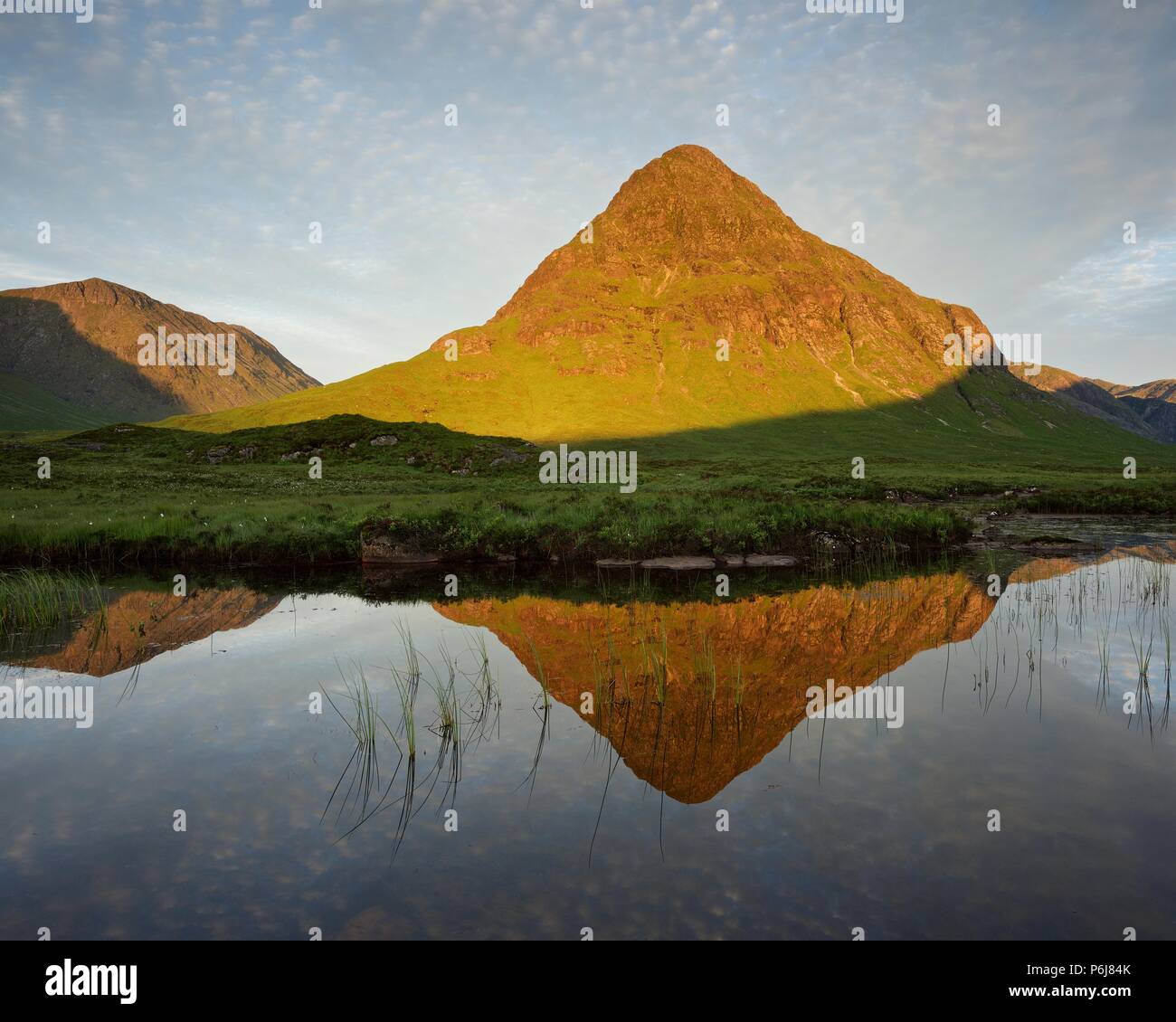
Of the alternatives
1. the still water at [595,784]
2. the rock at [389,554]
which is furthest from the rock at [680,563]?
the still water at [595,784]

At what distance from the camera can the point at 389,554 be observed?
2630 centimetres

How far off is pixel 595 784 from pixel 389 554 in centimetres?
2023

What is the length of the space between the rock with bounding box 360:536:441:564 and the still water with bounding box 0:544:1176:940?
11.0 meters

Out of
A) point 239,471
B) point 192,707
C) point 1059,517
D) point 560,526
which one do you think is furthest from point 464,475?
point 192,707

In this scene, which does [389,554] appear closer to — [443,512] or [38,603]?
[443,512]

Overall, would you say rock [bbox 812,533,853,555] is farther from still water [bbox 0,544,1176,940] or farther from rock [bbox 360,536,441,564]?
rock [bbox 360,536,441,564]

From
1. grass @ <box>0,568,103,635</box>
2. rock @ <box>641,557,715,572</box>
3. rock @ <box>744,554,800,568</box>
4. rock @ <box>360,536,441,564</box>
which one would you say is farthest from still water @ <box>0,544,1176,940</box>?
rock @ <box>360,536,441,564</box>

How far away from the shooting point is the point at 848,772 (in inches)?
309

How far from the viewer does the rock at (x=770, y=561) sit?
24703 millimetres

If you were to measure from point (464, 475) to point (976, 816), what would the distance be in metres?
56.9

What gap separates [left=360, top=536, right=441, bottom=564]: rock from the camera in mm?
26203

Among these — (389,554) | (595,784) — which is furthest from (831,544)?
(595,784)

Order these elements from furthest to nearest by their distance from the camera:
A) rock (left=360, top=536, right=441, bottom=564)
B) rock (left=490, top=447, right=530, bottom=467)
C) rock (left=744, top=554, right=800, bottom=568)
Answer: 1. rock (left=490, top=447, right=530, bottom=467)
2. rock (left=360, top=536, right=441, bottom=564)
3. rock (left=744, top=554, right=800, bottom=568)
